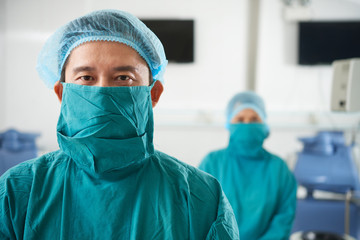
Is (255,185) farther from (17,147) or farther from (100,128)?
(17,147)

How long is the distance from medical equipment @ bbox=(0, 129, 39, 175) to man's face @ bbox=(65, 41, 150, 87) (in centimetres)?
174

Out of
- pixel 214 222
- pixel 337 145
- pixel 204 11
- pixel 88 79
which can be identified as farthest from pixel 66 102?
pixel 204 11

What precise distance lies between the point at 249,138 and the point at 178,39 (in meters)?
2.17

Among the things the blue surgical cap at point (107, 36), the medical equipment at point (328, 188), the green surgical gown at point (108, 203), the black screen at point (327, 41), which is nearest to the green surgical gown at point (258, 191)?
the medical equipment at point (328, 188)

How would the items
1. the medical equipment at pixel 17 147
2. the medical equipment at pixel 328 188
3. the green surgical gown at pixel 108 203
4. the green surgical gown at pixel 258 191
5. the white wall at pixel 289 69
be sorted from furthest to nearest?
the white wall at pixel 289 69 < the medical equipment at pixel 328 188 < the medical equipment at pixel 17 147 < the green surgical gown at pixel 258 191 < the green surgical gown at pixel 108 203

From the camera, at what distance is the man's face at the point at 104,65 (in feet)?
2.91

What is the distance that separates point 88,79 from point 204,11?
3377mm

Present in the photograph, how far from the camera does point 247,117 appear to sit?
2.29 meters

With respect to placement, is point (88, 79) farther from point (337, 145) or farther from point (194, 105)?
point (194, 105)

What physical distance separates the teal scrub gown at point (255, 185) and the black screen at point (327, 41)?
2.23 metres

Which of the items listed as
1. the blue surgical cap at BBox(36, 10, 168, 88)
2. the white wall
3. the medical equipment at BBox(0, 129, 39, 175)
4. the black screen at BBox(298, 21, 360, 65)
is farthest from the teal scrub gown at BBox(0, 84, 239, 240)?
the black screen at BBox(298, 21, 360, 65)

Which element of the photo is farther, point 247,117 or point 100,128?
point 247,117

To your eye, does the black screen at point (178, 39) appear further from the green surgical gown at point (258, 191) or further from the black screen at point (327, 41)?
the green surgical gown at point (258, 191)

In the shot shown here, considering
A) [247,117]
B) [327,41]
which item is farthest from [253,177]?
[327,41]
